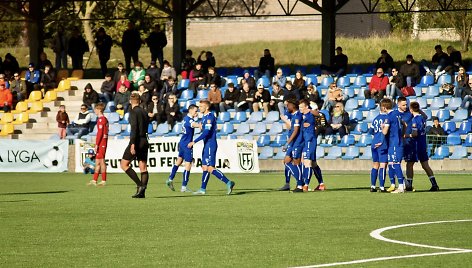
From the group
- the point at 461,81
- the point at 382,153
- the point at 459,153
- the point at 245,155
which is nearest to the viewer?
the point at 382,153

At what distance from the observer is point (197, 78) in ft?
132

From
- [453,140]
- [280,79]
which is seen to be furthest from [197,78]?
[453,140]

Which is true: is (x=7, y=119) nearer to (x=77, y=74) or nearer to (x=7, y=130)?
(x=7, y=130)

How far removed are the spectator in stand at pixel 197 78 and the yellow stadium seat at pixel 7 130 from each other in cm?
668

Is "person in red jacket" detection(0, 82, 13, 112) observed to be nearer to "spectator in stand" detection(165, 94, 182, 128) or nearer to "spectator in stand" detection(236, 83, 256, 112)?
"spectator in stand" detection(165, 94, 182, 128)

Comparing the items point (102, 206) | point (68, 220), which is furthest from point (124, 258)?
point (102, 206)

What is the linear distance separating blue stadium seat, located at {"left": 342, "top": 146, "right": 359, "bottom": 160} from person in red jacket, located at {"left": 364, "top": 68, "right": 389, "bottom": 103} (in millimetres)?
2453

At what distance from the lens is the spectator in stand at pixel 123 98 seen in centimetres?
3994

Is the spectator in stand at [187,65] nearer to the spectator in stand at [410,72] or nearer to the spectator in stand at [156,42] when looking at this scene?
the spectator in stand at [156,42]

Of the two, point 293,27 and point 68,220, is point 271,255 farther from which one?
point 293,27

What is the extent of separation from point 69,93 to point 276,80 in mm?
9229

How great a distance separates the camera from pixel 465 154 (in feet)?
108

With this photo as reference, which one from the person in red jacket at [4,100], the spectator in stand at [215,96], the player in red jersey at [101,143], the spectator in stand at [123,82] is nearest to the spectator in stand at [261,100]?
the spectator in stand at [215,96]

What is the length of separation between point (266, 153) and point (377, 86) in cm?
447
